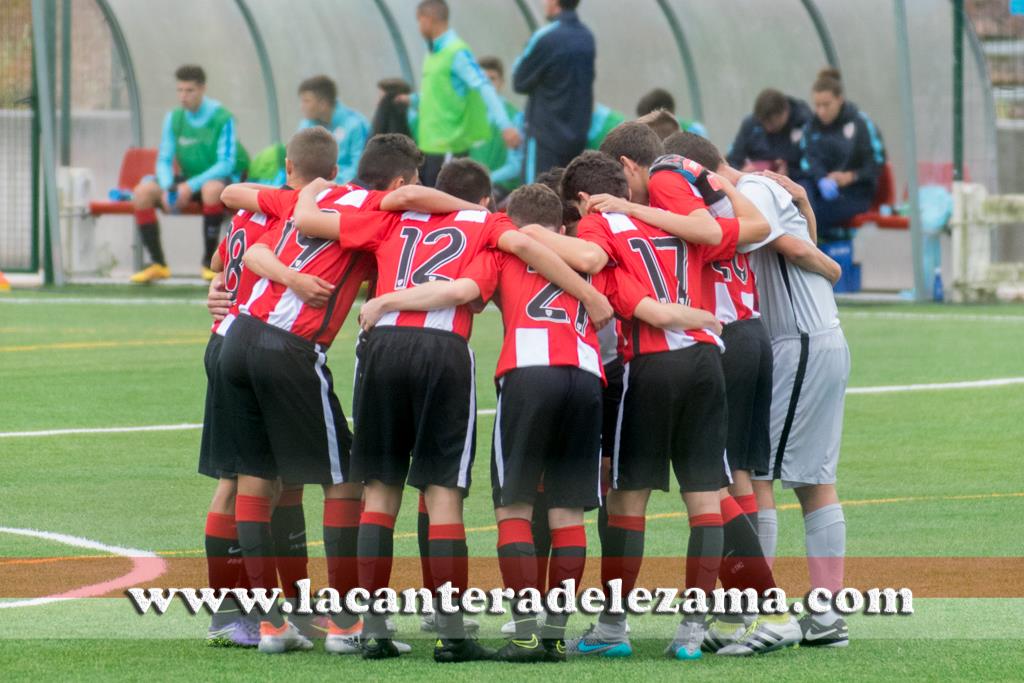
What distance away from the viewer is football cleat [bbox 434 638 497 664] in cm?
541

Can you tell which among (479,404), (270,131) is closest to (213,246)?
(270,131)

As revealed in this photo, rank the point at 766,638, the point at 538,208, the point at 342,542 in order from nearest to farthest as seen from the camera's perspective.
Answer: the point at 766,638 → the point at 342,542 → the point at 538,208

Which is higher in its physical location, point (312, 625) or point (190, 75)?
point (190, 75)

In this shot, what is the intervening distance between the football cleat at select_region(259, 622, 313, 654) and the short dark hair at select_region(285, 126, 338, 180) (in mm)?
1640

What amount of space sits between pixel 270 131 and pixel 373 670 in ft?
51.3

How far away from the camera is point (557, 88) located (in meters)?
15.0

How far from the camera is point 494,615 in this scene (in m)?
6.32

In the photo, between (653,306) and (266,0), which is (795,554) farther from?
(266,0)

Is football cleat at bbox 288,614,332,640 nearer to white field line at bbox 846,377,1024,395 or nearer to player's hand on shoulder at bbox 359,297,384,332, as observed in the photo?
player's hand on shoulder at bbox 359,297,384,332

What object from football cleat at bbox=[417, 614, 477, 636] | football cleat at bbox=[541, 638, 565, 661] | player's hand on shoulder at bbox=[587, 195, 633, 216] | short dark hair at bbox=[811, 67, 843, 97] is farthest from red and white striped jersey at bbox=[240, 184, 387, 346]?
short dark hair at bbox=[811, 67, 843, 97]

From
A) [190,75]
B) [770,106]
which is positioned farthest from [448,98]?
[770,106]

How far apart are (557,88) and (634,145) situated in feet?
29.9

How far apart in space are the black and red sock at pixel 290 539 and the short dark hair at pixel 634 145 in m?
1.69

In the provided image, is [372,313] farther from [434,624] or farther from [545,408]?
[434,624]
